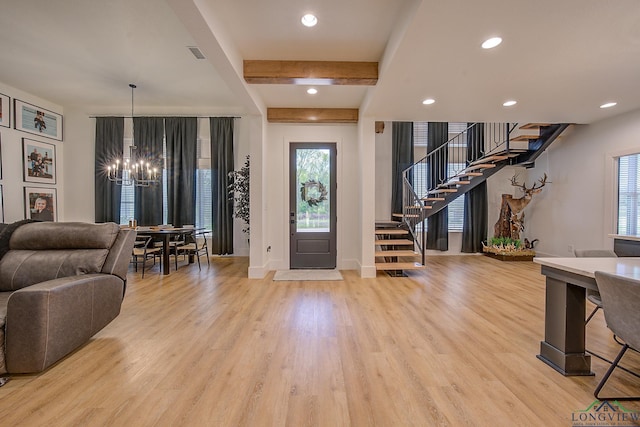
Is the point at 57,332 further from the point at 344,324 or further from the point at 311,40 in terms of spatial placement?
the point at 311,40

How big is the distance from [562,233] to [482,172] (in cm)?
215

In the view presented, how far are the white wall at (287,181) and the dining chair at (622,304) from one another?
12.5 feet

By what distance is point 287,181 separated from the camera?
5.36m

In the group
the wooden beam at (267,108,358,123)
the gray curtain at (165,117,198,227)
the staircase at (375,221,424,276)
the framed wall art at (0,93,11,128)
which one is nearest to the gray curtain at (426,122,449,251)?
the staircase at (375,221,424,276)

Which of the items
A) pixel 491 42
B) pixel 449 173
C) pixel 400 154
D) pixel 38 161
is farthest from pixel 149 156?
pixel 449 173

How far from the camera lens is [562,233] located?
6.01 meters

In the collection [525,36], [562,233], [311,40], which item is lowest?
[562,233]

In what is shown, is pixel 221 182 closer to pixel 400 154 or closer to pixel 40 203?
pixel 40 203

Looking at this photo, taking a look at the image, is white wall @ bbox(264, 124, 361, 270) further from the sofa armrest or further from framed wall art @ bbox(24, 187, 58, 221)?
framed wall art @ bbox(24, 187, 58, 221)

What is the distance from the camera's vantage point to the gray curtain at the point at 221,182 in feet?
20.7

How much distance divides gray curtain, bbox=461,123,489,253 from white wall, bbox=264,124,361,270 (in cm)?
334

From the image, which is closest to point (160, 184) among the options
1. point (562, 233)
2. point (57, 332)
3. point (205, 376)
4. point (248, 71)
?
point (248, 71)

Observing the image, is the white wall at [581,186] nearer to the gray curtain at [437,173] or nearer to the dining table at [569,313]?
the gray curtain at [437,173]

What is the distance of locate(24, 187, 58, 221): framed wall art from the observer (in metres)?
5.48
